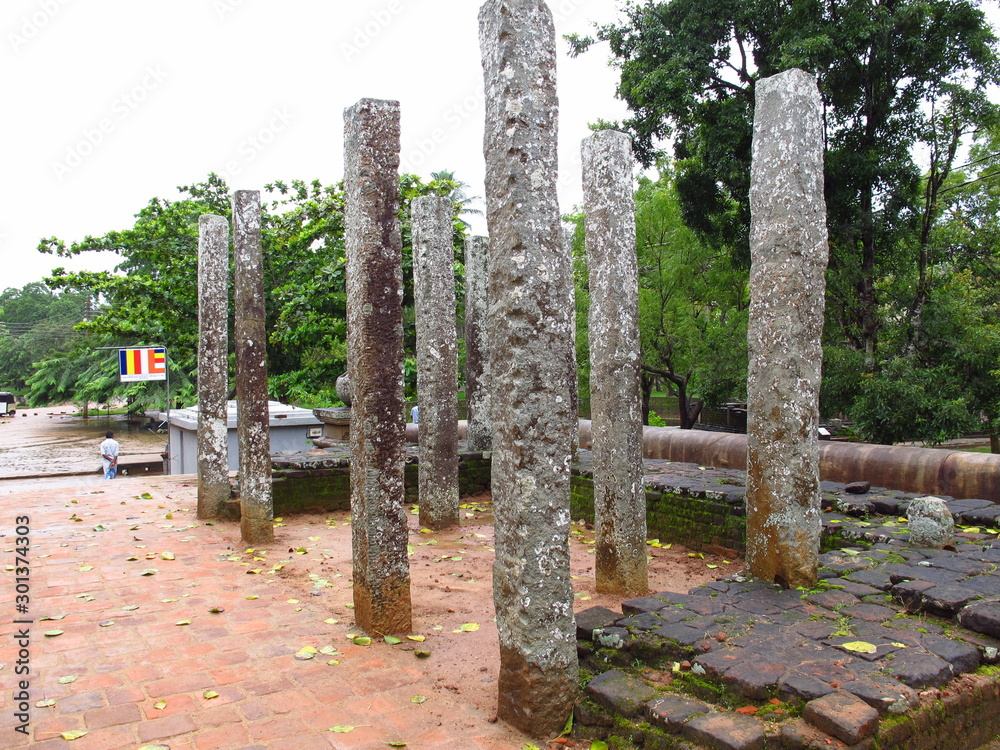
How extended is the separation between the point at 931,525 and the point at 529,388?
367 centimetres

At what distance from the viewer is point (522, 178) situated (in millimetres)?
3219

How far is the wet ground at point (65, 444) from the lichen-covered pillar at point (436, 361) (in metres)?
11.4

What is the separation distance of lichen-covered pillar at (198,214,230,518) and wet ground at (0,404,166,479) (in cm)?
925

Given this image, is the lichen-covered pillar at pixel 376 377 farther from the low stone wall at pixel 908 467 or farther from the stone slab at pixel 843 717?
the low stone wall at pixel 908 467

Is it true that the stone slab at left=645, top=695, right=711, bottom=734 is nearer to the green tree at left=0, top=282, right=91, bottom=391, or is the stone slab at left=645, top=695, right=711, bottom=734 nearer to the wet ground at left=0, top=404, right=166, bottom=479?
the wet ground at left=0, top=404, right=166, bottom=479

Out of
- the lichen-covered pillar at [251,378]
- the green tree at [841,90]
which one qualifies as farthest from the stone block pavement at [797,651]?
the green tree at [841,90]

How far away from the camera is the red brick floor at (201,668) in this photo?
316cm

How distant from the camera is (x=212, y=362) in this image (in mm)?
7781

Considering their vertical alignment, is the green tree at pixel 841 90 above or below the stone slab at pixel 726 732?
above

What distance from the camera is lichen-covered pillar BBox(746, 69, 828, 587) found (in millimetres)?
4309

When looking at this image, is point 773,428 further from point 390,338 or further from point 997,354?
point 997,354

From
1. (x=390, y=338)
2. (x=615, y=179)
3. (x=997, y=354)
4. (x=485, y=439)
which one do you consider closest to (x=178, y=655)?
(x=390, y=338)

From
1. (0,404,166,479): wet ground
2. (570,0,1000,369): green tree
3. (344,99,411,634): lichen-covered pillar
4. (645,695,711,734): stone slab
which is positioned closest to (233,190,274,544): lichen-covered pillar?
(344,99,411,634): lichen-covered pillar

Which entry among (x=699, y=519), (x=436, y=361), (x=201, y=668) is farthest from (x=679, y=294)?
(x=201, y=668)
